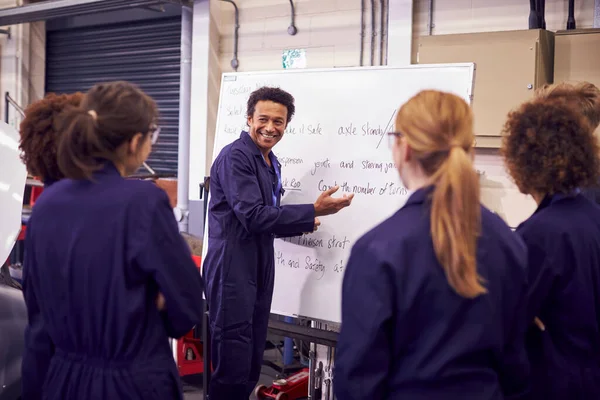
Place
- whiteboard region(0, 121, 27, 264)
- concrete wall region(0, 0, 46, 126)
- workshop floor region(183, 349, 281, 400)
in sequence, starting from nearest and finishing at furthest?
whiteboard region(0, 121, 27, 264) → workshop floor region(183, 349, 281, 400) → concrete wall region(0, 0, 46, 126)

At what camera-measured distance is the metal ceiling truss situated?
16.2 feet

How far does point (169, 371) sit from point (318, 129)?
1.58 m

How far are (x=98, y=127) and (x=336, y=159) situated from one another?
147 centimetres

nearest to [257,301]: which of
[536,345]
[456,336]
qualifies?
[536,345]

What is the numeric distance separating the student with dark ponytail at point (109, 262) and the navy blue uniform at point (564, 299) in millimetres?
836

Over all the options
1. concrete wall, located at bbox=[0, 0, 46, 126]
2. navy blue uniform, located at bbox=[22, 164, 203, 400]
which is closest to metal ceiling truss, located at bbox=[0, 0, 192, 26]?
concrete wall, located at bbox=[0, 0, 46, 126]

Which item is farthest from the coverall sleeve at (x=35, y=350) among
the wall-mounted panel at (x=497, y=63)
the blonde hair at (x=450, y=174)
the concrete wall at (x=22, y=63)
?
the concrete wall at (x=22, y=63)

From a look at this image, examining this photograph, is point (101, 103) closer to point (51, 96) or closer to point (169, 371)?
point (51, 96)

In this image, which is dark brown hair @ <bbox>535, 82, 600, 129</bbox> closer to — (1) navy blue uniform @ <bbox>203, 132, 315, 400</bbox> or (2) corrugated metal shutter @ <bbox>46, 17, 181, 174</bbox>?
(1) navy blue uniform @ <bbox>203, 132, 315, 400</bbox>

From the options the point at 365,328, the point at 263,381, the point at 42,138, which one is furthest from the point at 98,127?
the point at 263,381

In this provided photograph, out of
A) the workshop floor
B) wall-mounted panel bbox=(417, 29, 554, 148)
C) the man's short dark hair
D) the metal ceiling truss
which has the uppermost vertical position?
the metal ceiling truss

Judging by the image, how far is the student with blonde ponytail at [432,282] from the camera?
53.3 inches

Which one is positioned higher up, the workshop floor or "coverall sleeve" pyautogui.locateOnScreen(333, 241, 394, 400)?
"coverall sleeve" pyautogui.locateOnScreen(333, 241, 394, 400)

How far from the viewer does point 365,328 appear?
138 cm
